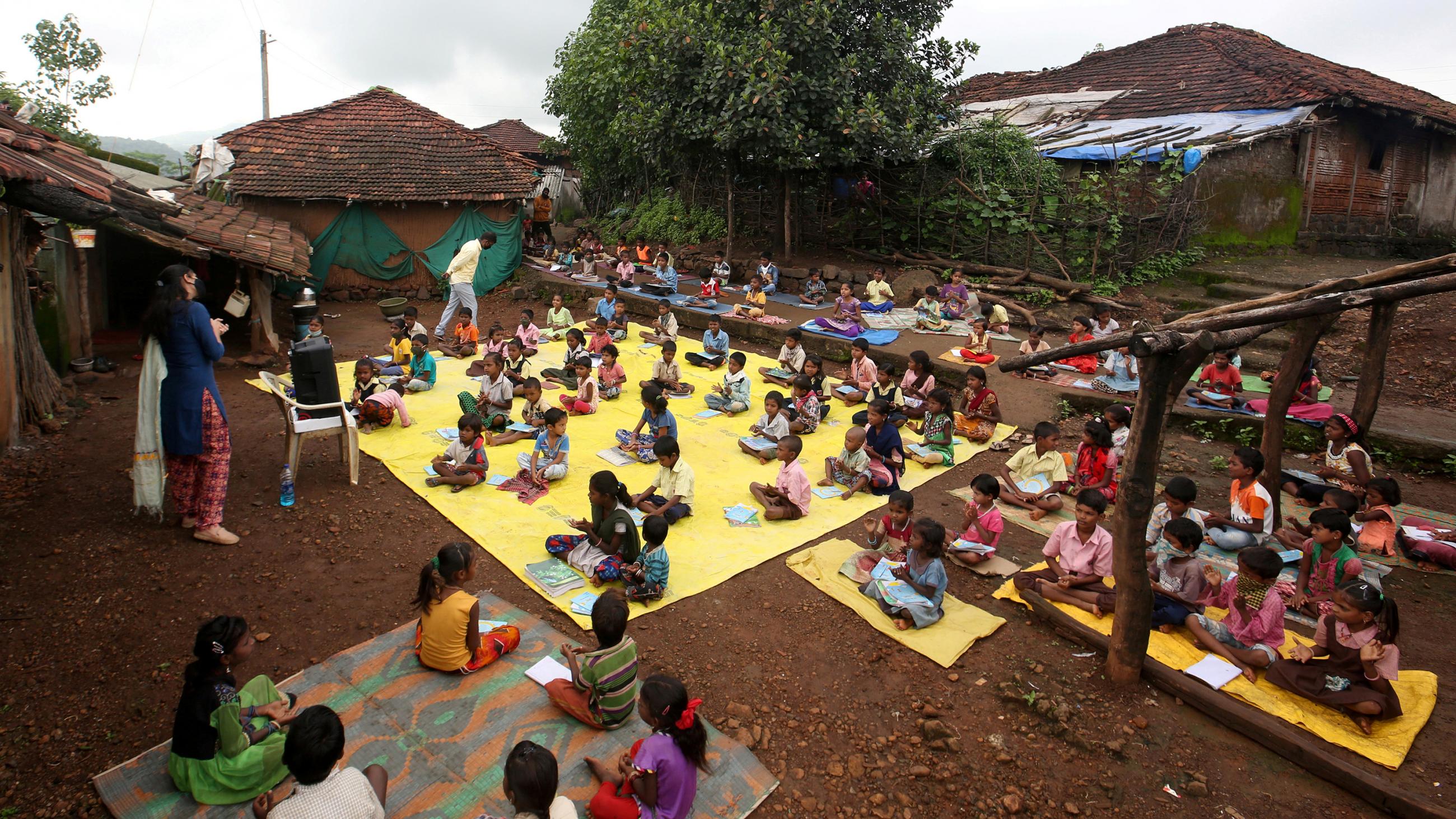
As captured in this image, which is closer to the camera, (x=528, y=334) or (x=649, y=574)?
(x=649, y=574)

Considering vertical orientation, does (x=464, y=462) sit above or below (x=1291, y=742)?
above

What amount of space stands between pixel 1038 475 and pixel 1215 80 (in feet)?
46.8

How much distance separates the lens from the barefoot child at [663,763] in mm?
3465

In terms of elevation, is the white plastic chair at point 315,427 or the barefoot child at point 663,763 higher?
the white plastic chair at point 315,427

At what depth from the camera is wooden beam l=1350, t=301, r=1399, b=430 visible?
7289 millimetres

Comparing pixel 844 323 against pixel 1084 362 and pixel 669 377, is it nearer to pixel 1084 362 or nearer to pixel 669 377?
pixel 1084 362

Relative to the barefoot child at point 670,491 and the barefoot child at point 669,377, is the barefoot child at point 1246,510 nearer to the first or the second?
the barefoot child at point 670,491

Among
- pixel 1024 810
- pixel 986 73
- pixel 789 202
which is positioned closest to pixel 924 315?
pixel 789 202

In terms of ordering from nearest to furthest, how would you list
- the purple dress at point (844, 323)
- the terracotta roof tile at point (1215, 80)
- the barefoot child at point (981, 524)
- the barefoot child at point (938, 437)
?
the barefoot child at point (981, 524)
the barefoot child at point (938, 437)
the purple dress at point (844, 323)
the terracotta roof tile at point (1215, 80)

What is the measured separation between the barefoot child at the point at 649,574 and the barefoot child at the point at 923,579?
1552 millimetres

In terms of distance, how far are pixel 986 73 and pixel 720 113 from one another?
13.9m

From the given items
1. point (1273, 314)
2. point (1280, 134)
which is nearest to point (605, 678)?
point (1273, 314)

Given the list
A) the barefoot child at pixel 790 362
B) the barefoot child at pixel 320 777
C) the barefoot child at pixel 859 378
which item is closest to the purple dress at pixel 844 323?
the barefoot child at pixel 790 362

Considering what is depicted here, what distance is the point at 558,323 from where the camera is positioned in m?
13.4
